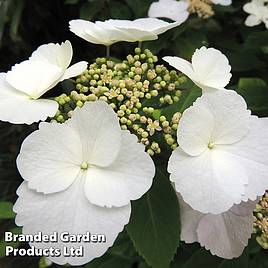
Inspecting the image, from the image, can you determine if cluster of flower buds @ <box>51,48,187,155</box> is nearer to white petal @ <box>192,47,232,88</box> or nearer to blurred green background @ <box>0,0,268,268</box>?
white petal @ <box>192,47,232,88</box>

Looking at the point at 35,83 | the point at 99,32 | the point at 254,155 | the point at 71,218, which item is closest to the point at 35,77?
the point at 35,83

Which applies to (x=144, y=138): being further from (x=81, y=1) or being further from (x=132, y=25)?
(x=81, y=1)

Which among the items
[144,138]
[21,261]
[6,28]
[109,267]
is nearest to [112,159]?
[144,138]

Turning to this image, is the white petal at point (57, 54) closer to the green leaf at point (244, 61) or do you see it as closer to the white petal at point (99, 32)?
the white petal at point (99, 32)

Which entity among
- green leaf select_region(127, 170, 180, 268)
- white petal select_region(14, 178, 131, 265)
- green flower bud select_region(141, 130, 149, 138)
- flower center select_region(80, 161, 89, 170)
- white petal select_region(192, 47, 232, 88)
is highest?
white petal select_region(192, 47, 232, 88)

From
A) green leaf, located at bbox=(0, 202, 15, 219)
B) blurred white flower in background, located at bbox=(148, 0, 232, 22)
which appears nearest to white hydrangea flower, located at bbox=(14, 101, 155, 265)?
green leaf, located at bbox=(0, 202, 15, 219)

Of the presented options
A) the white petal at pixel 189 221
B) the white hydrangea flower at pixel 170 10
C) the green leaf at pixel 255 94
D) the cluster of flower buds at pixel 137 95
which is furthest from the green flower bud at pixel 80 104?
the white hydrangea flower at pixel 170 10
